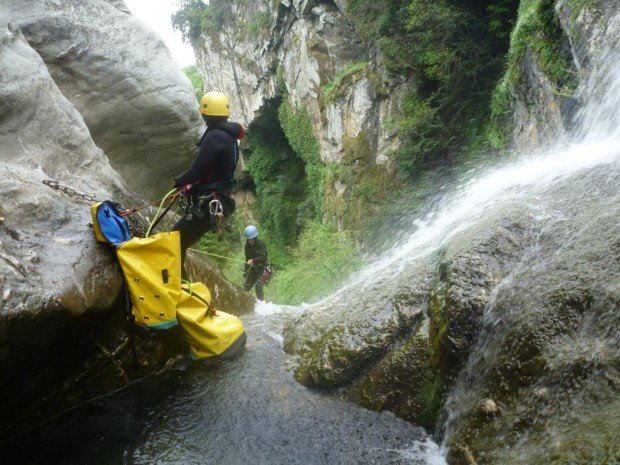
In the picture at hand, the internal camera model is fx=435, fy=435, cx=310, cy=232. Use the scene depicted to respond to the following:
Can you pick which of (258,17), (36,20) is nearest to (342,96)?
(258,17)

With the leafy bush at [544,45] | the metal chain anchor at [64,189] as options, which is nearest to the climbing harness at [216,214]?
the metal chain anchor at [64,189]

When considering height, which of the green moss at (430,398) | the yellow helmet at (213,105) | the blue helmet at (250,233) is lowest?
the blue helmet at (250,233)

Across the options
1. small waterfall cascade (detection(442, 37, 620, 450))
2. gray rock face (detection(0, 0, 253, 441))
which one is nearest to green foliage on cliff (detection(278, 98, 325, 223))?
gray rock face (detection(0, 0, 253, 441))

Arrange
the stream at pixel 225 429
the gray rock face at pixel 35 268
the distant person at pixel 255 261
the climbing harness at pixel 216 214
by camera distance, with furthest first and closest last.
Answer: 1. the distant person at pixel 255 261
2. the climbing harness at pixel 216 214
3. the stream at pixel 225 429
4. the gray rock face at pixel 35 268

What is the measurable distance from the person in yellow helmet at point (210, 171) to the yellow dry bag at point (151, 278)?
612mm

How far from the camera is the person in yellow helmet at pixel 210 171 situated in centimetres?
445

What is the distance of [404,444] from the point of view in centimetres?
322

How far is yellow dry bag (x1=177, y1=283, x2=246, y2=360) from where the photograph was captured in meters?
4.38

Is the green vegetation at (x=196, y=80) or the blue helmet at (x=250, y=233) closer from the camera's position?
the blue helmet at (x=250, y=233)

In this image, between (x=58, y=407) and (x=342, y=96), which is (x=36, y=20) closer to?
(x=58, y=407)

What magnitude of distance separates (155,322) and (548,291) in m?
3.27

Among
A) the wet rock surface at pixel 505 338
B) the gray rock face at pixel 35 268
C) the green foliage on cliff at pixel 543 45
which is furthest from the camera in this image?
the green foliage on cliff at pixel 543 45

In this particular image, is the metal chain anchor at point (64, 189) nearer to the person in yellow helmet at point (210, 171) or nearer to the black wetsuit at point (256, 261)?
the person in yellow helmet at point (210, 171)

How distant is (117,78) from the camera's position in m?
8.81
